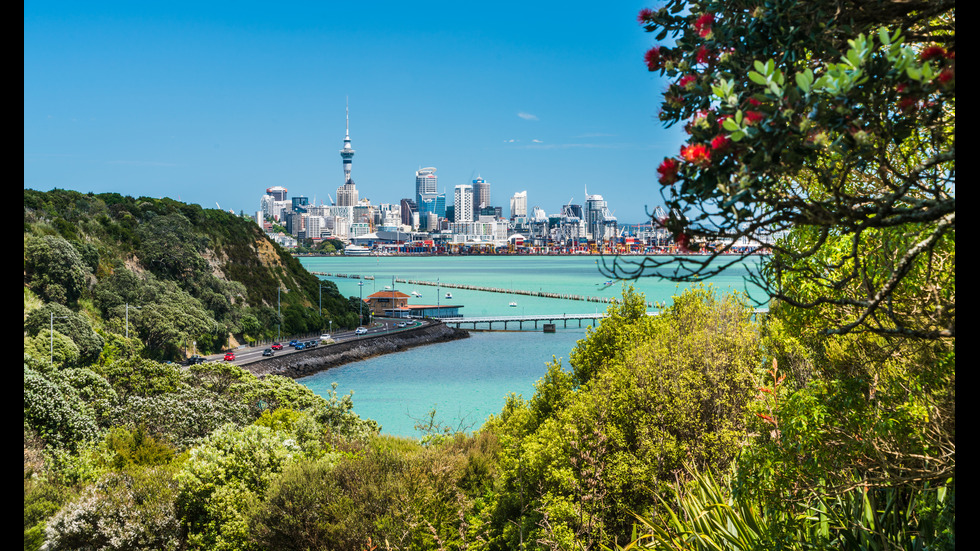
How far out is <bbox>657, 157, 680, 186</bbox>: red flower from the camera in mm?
1678

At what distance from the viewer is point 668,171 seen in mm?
1684

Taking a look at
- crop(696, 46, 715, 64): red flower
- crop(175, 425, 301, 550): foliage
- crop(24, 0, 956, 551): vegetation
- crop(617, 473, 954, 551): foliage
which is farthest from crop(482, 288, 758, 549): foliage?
crop(696, 46, 715, 64): red flower

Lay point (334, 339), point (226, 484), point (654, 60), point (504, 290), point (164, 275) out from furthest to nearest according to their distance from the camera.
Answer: point (504, 290), point (334, 339), point (164, 275), point (226, 484), point (654, 60)

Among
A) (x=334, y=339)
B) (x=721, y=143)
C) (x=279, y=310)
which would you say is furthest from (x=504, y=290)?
(x=721, y=143)

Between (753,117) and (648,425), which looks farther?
(648,425)

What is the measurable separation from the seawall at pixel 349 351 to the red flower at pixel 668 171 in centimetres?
3426

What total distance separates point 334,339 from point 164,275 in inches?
463

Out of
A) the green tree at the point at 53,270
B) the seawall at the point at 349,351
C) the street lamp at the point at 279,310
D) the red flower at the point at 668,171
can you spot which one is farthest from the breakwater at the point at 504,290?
the red flower at the point at 668,171

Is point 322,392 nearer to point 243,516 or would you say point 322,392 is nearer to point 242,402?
point 242,402

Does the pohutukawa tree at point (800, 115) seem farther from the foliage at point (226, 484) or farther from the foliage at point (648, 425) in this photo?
the foliage at point (226, 484)

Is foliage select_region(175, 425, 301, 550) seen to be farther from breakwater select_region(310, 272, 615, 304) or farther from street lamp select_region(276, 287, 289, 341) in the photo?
breakwater select_region(310, 272, 615, 304)

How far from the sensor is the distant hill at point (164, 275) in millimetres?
34219

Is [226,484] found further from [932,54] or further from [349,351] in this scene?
[349,351]

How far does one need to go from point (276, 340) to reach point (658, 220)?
47.5 meters
